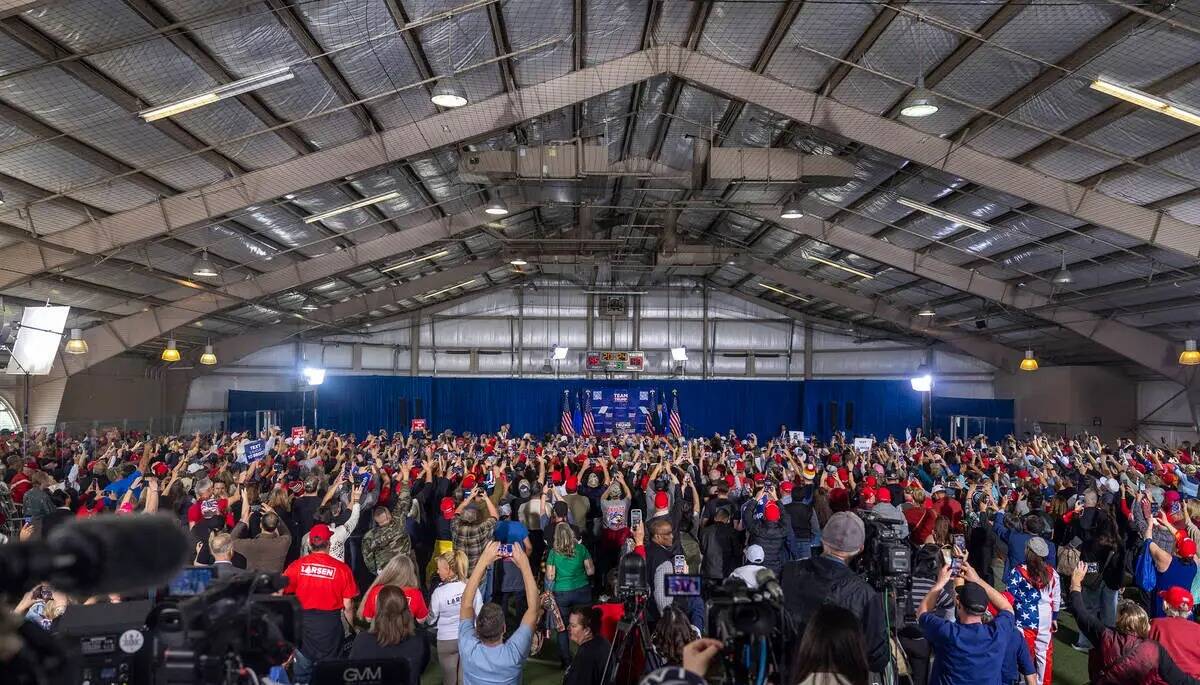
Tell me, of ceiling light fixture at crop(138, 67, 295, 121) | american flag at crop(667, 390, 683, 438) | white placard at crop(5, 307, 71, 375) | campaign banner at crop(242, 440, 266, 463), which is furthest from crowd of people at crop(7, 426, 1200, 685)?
american flag at crop(667, 390, 683, 438)

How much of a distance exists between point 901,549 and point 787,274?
18866 millimetres

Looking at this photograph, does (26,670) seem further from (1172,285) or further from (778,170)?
(1172,285)

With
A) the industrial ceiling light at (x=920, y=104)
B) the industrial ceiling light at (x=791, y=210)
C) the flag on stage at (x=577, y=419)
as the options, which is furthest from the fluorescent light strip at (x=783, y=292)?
the industrial ceiling light at (x=920, y=104)

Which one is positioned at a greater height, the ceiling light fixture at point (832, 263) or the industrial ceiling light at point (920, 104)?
the ceiling light fixture at point (832, 263)

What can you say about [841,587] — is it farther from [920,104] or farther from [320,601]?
[920,104]

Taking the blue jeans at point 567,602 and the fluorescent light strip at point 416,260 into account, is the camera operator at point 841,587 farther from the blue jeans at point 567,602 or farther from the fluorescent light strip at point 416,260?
the fluorescent light strip at point 416,260

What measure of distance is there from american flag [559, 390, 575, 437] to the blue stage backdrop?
0.26 meters

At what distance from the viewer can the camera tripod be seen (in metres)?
3.79

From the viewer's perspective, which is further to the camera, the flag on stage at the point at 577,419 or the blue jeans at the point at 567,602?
the flag on stage at the point at 577,419

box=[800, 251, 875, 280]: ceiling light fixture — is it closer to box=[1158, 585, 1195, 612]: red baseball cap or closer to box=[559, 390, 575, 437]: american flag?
box=[559, 390, 575, 437]: american flag

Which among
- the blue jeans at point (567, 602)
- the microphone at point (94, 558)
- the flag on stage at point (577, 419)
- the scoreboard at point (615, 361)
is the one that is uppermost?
the scoreboard at point (615, 361)

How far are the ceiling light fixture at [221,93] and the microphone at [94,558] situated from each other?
7.42 metres

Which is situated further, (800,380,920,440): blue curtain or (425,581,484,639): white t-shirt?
(800,380,920,440): blue curtain

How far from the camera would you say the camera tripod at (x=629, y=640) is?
3793 mm
